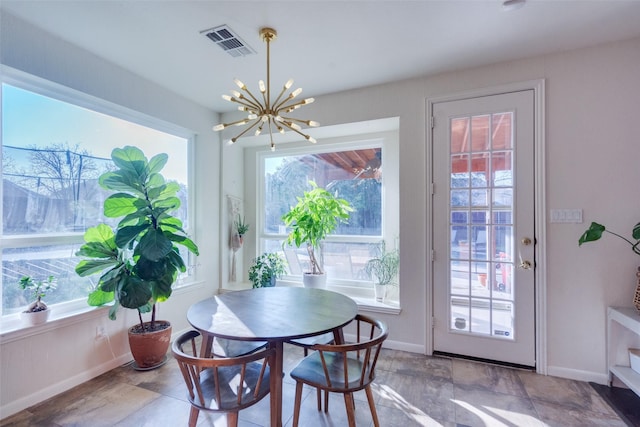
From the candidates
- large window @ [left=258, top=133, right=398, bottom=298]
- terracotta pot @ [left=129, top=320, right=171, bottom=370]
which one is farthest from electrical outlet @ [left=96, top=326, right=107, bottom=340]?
large window @ [left=258, top=133, right=398, bottom=298]

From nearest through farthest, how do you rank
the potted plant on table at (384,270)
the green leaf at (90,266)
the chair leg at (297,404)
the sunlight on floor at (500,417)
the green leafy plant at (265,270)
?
the chair leg at (297,404), the sunlight on floor at (500,417), the green leaf at (90,266), the potted plant on table at (384,270), the green leafy plant at (265,270)

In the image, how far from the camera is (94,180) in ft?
8.60

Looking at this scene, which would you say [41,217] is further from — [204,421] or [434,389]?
[434,389]

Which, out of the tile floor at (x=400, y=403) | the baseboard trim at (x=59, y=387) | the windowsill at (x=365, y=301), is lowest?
the tile floor at (x=400, y=403)

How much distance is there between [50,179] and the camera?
234 cm

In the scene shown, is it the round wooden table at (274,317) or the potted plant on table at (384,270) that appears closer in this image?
the round wooden table at (274,317)

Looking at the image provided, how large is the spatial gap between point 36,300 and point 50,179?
0.92 m

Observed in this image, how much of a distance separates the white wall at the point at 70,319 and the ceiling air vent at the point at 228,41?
1.09 metres

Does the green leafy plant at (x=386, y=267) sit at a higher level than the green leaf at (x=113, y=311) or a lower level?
higher

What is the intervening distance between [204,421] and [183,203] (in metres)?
2.30

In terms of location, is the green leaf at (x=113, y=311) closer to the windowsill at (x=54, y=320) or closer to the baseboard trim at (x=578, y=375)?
the windowsill at (x=54, y=320)

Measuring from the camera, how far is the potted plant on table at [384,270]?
3293 millimetres

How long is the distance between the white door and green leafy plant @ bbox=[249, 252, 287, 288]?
1847 mm

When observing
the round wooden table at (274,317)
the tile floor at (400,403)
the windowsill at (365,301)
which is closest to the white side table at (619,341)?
the tile floor at (400,403)
